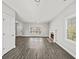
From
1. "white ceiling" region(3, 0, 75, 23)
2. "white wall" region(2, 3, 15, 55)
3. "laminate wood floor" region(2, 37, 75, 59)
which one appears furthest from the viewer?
"white wall" region(2, 3, 15, 55)

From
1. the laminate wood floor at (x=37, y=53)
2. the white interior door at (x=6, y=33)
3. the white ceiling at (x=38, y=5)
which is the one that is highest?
the white ceiling at (x=38, y=5)

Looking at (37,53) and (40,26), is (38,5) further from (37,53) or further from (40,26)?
(40,26)

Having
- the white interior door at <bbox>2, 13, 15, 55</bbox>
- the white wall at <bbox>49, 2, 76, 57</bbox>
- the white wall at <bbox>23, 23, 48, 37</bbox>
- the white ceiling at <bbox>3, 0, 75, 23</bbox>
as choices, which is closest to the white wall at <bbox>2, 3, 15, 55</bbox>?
the white interior door at <bbox>2, 13, 15, 55</bbox>

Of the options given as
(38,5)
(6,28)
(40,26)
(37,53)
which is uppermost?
(38,5)

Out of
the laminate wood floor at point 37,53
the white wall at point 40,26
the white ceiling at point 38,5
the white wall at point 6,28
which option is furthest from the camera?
the white wall at point 40,26

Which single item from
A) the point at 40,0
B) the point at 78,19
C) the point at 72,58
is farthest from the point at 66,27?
the point at 78,19

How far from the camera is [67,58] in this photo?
11.1ft

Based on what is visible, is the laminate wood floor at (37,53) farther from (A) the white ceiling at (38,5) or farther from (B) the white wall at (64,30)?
(A) the white ceiling at (38,5)

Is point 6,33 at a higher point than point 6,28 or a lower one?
lower

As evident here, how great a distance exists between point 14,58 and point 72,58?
240cm

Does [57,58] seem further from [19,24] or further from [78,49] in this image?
[19,24]

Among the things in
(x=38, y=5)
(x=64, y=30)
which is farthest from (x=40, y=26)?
(x=38, y=5)

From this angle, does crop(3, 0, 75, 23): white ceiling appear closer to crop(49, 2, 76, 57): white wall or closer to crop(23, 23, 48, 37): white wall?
crop(49, 2, 76, 57): white wall

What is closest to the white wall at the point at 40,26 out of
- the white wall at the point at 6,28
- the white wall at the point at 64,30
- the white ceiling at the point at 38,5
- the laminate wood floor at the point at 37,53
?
the white wall at the point at 64,30
